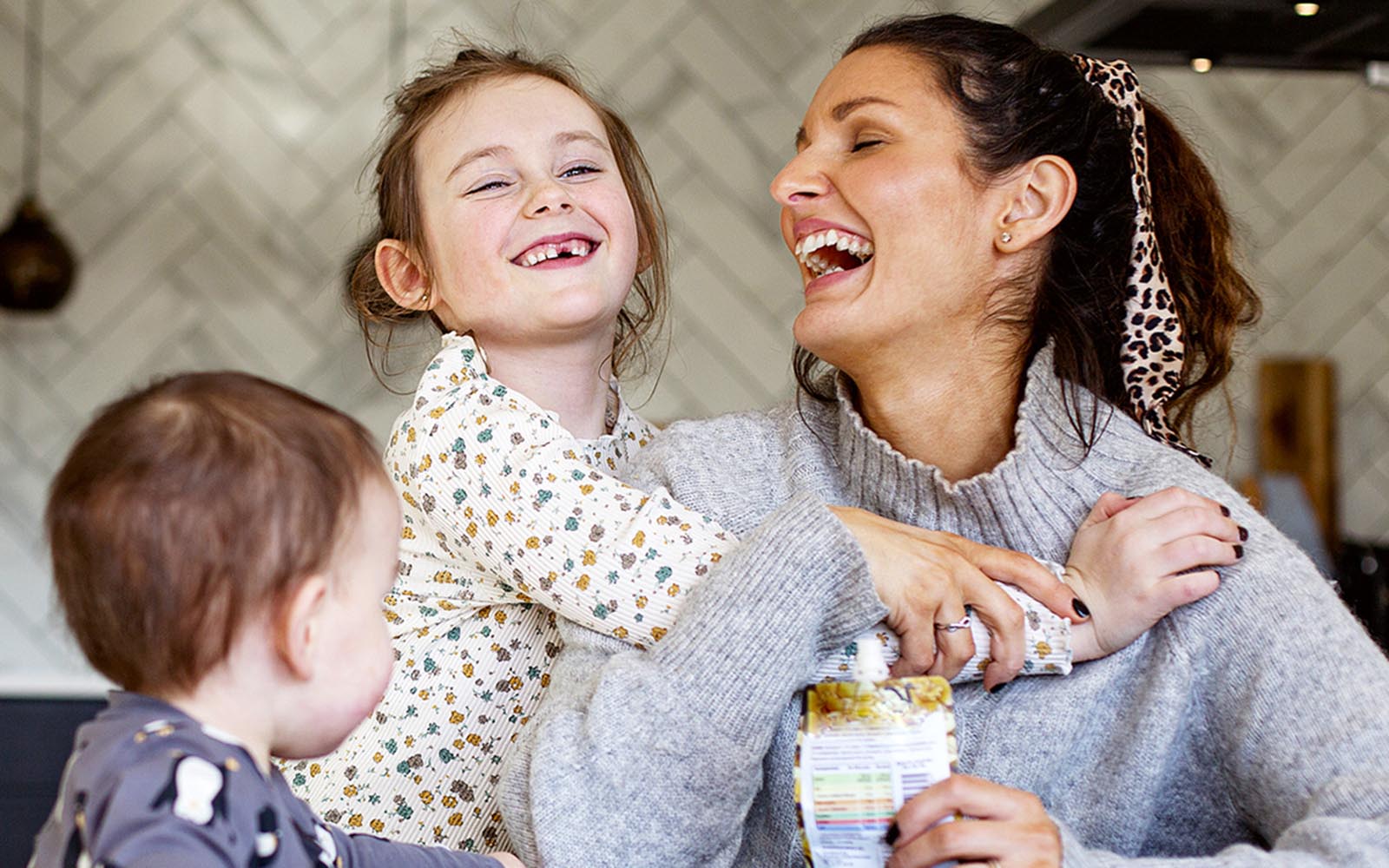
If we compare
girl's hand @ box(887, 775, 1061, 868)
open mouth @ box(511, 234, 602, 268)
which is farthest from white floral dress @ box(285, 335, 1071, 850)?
girl's hand @ box(887, 775, 1061, 868)

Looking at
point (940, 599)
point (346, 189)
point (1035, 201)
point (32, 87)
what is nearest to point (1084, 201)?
point (1035, 201)

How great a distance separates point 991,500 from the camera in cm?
130

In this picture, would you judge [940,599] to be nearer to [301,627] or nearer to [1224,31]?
[301,627]

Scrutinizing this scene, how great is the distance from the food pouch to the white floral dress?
0.21 m

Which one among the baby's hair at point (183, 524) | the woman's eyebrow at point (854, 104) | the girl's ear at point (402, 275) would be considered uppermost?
the woman's eyebrow at point (854, 104)

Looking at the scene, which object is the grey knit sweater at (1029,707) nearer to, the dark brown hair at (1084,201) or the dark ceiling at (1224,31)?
the dark brown hair at (1084,201)

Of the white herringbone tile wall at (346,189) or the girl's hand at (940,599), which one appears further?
the white herringbone tile wall at (346,189)

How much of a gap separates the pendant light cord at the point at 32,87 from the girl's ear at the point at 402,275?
6.68ft

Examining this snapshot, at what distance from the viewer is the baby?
32.4 inches

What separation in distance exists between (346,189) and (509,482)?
2283mm

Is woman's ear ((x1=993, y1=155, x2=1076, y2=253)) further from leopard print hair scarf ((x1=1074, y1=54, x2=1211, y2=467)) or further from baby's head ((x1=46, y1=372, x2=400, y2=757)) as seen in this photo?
baby's head ((x1=46, y1=372, x2=400, y2=757))

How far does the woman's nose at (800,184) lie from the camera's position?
4.62ft

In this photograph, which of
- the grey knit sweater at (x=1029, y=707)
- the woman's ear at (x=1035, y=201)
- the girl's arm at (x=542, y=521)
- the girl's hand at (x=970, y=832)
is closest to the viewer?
the girl's hand at (x=970, y=832)

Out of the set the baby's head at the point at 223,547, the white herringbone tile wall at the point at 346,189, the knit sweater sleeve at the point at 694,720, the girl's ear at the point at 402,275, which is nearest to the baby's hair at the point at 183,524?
the baby's head at the point at 223,547
